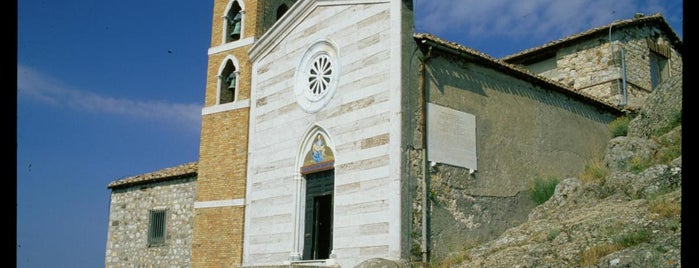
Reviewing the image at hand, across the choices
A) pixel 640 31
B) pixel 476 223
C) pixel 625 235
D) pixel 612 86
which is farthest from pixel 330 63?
pixel 640 31

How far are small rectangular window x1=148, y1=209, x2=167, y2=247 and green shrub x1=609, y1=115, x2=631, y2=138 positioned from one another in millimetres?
14241

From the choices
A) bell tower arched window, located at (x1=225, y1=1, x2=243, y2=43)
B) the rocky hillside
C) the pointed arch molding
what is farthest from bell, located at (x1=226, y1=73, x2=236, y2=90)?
the rocky hillside

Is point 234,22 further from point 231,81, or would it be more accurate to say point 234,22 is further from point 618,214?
point 618,214

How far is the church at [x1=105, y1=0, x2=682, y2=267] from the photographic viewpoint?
13.5 m

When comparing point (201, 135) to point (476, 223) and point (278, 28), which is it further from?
point (476, 223)

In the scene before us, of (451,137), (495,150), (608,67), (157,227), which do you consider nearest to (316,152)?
(451,137)

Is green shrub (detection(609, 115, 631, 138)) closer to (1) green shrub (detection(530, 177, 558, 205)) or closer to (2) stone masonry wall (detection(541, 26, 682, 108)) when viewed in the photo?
(2) stone masonry wall (detection(541, 26, 682, 108))

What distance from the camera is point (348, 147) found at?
14297 millimetres

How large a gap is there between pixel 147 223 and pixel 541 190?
1226 centimetres

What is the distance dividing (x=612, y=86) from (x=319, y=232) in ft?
42.3

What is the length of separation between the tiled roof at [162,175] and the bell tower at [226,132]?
1.48 m

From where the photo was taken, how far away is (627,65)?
22969 millimetres

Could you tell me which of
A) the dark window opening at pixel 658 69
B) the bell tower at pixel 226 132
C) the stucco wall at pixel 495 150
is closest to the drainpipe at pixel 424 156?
the stucco wall at pixel 495 150

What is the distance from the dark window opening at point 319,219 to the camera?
15.1 m
